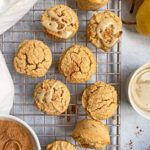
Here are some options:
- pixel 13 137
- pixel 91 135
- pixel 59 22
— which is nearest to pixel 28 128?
pixel 13 137

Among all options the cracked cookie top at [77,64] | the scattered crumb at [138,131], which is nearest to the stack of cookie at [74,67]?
the cracked cookie top at [77,64]

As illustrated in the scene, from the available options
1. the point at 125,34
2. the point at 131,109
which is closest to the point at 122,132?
the point at 131,109

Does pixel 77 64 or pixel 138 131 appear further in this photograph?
pixel 138 131

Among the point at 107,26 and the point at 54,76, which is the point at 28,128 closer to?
the point at 54,76

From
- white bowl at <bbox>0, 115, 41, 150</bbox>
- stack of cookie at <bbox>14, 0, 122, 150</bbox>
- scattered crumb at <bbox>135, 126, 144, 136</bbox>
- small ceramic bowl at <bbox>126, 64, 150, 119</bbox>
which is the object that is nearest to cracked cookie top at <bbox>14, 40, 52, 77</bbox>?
stack of cookie at <bbox>14, 0, 122, 150</bbox>

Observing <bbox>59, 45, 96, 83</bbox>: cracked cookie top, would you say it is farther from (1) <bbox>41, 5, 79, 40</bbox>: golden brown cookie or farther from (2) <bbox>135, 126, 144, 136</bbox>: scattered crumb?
(2) <bbox>135, 126, 144, 136</bbox>: scattered crumb
